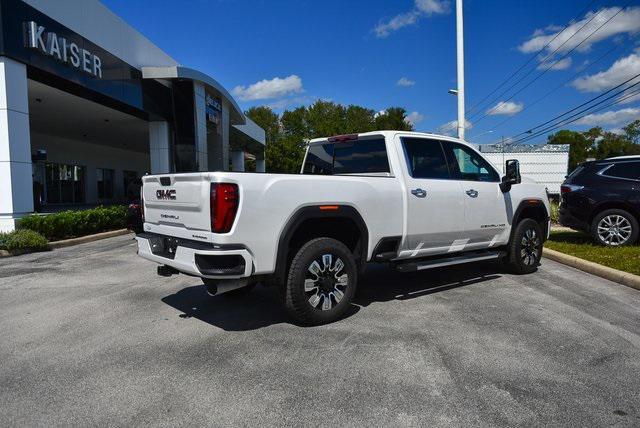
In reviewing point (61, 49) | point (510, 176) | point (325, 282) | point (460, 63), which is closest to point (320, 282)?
point (325, 282)

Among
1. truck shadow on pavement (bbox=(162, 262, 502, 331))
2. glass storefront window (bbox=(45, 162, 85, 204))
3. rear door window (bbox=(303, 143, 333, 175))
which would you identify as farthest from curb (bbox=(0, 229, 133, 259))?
glass storefront window (bbox=(45, 162, 85, 204))

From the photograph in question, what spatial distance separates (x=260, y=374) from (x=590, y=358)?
2651mm

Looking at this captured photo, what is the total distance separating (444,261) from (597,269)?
314 cm

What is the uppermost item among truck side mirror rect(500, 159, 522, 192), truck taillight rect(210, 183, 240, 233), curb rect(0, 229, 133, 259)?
truck side mirror rect(500, 159, 522, 192)

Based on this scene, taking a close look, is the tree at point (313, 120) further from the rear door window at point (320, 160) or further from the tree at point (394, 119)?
the rear door window at point (320, 160)

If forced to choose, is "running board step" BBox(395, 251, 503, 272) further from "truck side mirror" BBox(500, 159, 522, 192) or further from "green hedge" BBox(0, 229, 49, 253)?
"green hedge" BBox(0, 229, 49, 253)

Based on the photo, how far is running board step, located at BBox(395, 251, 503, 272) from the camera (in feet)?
17.0

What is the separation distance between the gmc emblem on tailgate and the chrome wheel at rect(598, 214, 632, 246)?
8.35 m

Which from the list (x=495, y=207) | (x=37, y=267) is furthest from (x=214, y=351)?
(x=37, y=267)

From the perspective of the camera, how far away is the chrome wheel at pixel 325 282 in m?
4.45

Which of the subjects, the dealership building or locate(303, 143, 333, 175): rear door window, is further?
the dealership building

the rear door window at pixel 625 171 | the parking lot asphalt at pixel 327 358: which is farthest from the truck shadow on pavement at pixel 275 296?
the rear door window at pixel 625 171

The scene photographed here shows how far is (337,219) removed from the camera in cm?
480

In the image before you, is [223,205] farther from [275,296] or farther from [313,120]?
[313,120]
